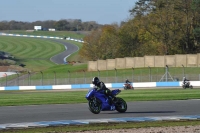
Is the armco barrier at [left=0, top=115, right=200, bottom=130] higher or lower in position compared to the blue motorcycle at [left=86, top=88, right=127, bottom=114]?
lower

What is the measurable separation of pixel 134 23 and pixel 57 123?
3411 inches

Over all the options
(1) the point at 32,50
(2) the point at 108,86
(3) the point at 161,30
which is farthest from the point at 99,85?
(1) the point at 32,50

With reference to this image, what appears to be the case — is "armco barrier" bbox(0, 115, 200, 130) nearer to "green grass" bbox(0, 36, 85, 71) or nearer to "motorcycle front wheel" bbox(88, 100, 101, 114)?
"motorcycle front wheel" bbox(88, 100, 101, 114)

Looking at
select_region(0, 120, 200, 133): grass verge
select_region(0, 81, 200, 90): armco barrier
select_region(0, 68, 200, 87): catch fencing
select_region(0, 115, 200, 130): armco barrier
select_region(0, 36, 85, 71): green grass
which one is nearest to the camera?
select_region(0, 120, 200, 133): grass verge

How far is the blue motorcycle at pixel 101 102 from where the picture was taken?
837 inches

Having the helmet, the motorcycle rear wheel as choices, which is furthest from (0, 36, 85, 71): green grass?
the helmet

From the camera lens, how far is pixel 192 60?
232ft

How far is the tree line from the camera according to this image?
90250mm

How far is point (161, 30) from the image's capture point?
9288cm

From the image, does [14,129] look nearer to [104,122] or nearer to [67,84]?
[104,122]

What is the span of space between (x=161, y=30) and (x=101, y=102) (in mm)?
72462

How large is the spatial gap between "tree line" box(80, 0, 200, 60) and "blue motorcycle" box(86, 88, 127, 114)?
65.1m

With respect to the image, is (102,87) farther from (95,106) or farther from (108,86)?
(108,86)

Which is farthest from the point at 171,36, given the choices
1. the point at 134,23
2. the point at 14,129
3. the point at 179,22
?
the point at 14,129
